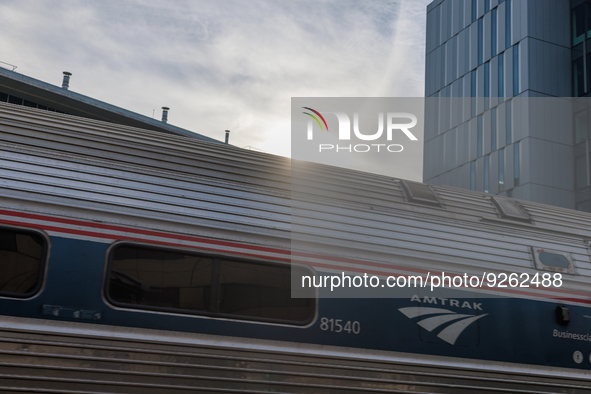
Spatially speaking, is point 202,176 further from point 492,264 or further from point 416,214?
point 492,264

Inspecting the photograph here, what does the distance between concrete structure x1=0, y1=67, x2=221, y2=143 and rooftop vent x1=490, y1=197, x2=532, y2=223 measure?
77.8 ft

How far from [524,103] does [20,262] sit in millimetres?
29943

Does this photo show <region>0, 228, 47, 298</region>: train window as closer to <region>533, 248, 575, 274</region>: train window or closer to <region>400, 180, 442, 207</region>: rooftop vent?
<region>400, 180, 442, 207</region>: rooftop vent

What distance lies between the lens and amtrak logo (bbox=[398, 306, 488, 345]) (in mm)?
5320

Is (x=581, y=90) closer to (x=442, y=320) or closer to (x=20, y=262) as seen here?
(x=442, y=320)

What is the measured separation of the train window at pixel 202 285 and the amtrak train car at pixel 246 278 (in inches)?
0.5

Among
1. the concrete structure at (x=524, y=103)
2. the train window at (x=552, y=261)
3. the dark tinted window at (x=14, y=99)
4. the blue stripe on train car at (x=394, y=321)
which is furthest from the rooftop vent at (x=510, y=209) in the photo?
the dark tinted window at (x=14, y=99)

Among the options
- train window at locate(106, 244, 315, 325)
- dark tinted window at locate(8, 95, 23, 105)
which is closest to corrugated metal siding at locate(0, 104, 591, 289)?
train window at locate(106, 244, 315, 325)

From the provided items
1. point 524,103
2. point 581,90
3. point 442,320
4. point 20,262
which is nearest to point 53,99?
point 524,103

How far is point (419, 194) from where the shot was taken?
624cm

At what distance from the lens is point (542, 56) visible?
30.7 m

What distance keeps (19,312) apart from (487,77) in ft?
108

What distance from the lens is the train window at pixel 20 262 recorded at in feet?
13.9

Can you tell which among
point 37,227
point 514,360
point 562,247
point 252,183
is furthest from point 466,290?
point 37,227
